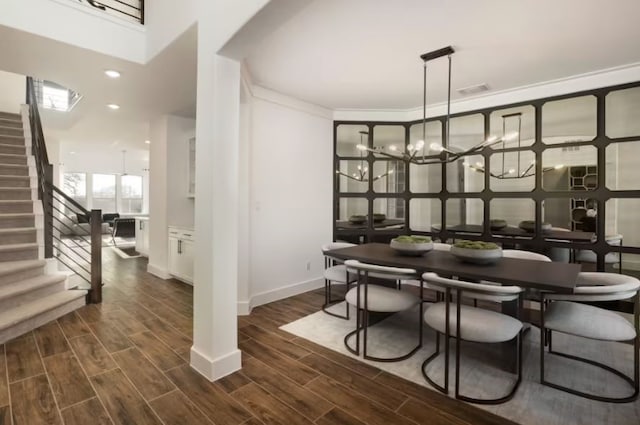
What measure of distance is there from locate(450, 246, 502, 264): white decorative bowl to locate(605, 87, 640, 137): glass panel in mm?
2205

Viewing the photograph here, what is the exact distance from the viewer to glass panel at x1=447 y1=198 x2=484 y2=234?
13.8 feet

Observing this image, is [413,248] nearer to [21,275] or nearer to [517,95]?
A: [517,95]

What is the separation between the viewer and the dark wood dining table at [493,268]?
1.99 m

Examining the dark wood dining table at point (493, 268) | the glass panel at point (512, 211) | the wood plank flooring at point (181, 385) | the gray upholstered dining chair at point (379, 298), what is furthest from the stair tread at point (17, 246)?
the glass panel at point (512, 211)

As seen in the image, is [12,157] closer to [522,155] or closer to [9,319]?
[9,319]

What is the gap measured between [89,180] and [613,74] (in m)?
13.5

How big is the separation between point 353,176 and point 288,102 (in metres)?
1.51

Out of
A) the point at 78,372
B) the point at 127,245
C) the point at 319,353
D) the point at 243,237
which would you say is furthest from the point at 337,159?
the point at 127,245

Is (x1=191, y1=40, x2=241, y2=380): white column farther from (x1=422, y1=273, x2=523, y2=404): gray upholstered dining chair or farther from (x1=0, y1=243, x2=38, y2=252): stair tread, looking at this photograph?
(x1=0, y1=243, x2=38, y2=252): stair tread

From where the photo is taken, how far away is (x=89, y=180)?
10883mm

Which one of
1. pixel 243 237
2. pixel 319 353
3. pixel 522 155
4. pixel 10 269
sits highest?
pixel 522 155

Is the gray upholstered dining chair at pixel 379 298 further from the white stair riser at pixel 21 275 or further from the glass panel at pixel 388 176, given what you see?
the white stair riser at pixel 21 275

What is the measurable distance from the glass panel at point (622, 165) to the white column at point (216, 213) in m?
3.90

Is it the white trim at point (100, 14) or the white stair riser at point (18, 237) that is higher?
the white trim at point (100, 14)
